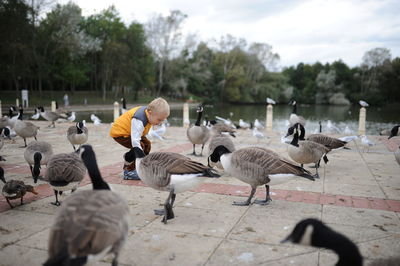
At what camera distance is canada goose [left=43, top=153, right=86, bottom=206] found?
477cm

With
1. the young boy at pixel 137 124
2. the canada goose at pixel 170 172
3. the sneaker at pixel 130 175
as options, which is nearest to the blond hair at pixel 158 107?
the young boy at pixel 137 124

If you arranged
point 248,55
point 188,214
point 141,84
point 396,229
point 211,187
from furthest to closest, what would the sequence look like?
point 248,55 < point 141,84 < point 211,187 < point 188,214 < point 396,229

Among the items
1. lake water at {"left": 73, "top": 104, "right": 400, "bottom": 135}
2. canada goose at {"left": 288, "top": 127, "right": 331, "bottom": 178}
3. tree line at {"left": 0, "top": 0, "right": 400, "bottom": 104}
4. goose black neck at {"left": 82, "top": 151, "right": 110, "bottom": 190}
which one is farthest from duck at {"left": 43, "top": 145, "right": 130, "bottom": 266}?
tree line at {"left": 0, "top": 0, "right": 400, "bottom": 104}

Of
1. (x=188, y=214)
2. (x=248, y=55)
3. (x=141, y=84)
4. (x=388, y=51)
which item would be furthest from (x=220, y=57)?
(x=188, y=214)

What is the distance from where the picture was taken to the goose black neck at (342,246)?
2400 mm

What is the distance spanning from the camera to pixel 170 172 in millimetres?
4301

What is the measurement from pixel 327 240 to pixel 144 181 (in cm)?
274

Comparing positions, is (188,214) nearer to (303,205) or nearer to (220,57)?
(303,205)

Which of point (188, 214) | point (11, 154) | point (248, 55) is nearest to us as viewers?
point (188, 214)

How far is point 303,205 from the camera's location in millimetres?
5223

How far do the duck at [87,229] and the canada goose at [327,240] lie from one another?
1439 millimetres

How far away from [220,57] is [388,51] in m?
33.0

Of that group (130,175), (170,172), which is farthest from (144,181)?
(130,175)

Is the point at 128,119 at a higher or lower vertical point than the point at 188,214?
higher
